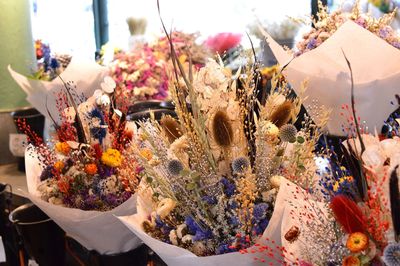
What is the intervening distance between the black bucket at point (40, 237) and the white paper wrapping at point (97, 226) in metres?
0.12

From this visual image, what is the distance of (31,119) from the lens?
2660mm

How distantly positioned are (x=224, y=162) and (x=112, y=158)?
0.46m

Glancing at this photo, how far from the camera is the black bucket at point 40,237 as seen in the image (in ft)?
5.63

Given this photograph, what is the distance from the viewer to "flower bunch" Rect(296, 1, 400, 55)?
1.79m

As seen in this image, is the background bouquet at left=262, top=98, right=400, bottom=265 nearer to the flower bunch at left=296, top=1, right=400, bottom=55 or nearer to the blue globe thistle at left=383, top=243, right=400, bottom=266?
the blue globe thistle at left=383, top=243, right=400, bottom=266

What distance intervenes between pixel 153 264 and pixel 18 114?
1.44m

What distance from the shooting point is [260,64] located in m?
1.23

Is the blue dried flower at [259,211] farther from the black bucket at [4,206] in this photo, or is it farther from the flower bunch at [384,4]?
the flower bunch at [384,4]

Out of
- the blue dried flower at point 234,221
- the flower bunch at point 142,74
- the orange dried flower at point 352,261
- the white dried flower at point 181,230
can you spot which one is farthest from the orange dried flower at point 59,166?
the flower bunch at point 142,74

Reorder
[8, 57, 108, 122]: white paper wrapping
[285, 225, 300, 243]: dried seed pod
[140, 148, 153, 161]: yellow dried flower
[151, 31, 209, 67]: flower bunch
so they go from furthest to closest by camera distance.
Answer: [151, 31, 209, 67]: flower bunch
[8, 57, 108, 122]: white paper wrapping
[140, 148, 153, 161]: yellow dried flower
[285, 225, 300, 243]: dried seed pod

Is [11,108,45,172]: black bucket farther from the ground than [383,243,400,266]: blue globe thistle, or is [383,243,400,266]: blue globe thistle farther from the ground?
[383,243,400,266]: blue globe thistle

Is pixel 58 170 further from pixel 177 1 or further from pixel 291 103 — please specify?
pixel 177 1

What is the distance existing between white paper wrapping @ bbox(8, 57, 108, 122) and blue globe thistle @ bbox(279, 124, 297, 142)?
1.07 m

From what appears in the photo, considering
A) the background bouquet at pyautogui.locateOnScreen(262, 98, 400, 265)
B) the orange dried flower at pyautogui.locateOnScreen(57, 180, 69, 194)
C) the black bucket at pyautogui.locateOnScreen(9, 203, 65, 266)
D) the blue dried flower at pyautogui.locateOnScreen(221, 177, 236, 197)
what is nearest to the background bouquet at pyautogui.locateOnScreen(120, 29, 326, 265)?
the blue dried flower at pyautogui.locateOnScreen(221, 177, 236, 197)
